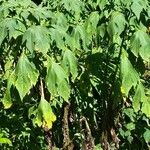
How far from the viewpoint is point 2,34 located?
3.32 meters

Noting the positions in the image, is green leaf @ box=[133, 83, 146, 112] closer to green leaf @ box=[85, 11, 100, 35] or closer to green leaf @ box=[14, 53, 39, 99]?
green leaf @ box=[85, 11, 100, 35]

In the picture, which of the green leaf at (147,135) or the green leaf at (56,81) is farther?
the green leaf at (147,135)

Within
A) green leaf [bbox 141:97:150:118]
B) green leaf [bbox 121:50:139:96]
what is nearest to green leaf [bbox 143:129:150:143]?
green leaf [bbox 141:97:150:118]

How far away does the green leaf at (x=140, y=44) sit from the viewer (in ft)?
11.3

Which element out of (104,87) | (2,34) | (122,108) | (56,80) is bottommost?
(122,108)

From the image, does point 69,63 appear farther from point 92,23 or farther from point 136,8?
point 136,8

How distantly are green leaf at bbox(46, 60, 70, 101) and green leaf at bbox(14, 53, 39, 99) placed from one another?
10 cm

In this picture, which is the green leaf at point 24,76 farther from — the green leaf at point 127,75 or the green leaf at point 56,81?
the green leaf at point 127,75

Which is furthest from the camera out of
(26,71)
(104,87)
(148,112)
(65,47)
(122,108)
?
(122,108)

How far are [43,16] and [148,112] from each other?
119 cm

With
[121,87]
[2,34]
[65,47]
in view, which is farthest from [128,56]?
[2,34]

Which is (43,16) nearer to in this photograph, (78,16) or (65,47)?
(65,47)

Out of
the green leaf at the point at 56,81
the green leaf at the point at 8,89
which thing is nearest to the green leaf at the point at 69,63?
the green leaf at the point at 56,81

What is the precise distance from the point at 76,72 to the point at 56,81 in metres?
0.31
